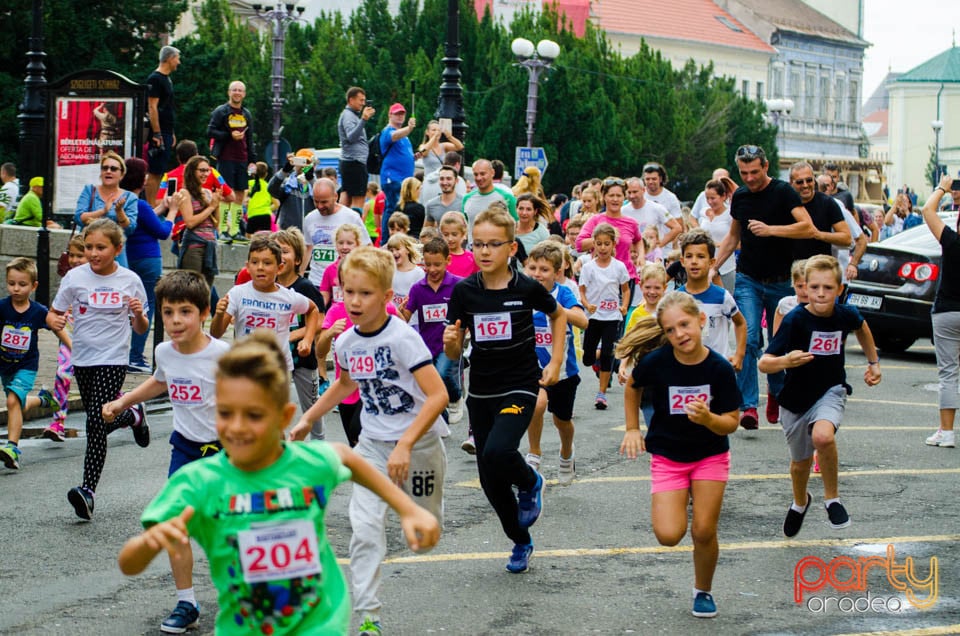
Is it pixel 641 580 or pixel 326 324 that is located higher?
pixel 326 324

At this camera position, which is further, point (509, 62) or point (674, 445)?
point (509, 62)

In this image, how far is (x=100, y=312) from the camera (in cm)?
879

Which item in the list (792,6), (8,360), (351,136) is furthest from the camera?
(792,6)

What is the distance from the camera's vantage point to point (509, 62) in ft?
175

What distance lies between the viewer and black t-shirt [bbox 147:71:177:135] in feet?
55.9

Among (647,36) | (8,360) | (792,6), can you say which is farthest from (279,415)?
(792,6)

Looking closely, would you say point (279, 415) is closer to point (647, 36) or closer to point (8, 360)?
point (8, 360)

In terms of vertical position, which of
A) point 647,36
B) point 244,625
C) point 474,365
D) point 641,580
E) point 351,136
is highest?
point 647,36

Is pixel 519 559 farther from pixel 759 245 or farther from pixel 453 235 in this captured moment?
pixel 759 245

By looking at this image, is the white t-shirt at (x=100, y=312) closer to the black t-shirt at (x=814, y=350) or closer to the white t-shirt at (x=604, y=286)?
the black t-shirt at (x=814, y=350)

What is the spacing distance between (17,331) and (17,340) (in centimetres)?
6

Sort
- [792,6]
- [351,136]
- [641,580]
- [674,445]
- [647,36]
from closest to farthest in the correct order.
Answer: [674,445] → [641,580] → [351,136] → [647,36] → [792,6]

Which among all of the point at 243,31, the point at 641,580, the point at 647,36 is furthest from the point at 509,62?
the point at 641,580

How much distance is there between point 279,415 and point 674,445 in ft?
9.46
